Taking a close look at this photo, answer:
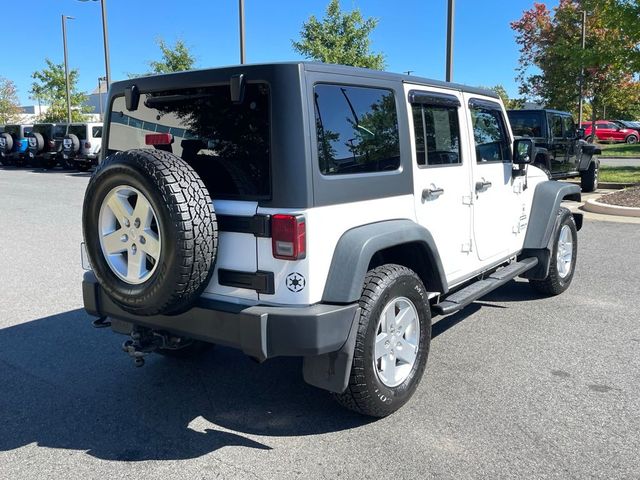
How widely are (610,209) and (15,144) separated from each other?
25467 mm

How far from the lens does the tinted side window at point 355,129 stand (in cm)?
313

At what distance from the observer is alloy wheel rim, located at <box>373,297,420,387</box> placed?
3404 mm

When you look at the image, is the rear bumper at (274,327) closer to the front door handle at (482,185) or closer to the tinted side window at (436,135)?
the tinted side window at (436,135)

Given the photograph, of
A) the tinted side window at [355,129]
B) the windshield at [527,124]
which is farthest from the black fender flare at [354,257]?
the windshield at [527,124]

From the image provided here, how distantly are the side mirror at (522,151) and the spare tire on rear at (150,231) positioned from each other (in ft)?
10.2

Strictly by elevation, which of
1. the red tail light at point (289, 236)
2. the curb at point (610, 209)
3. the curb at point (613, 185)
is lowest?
the curb at point (610, 209)

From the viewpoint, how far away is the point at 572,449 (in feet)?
10.2

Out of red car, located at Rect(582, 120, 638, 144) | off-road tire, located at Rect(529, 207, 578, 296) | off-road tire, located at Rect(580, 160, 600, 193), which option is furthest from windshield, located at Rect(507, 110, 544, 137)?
red car, located at Rect(582, 120, 638, 144)

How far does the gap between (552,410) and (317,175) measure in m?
2.02

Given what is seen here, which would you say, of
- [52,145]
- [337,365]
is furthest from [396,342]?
[52,145]

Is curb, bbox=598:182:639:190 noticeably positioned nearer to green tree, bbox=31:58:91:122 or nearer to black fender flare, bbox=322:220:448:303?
black fender flare, bbox=322:220:448:303

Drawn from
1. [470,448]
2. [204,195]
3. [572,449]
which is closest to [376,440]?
[470,448]

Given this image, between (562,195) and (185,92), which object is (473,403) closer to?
(185,92)

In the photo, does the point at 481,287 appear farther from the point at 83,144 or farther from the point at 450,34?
the point at 83,144
